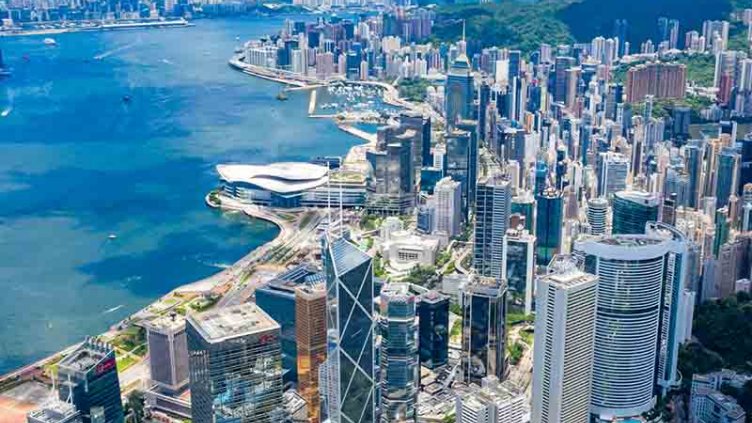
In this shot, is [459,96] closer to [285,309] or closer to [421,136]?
[421,136]

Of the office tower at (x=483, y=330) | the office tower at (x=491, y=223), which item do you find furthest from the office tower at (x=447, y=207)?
the office tower at (x=483, y=330)

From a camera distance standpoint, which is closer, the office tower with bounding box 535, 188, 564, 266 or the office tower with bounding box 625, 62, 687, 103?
the office tower with bounding box 535, 188, 564, 266

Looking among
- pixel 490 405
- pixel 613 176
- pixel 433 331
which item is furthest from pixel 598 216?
pixel 490 405

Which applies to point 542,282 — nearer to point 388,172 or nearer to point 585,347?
point 585,347

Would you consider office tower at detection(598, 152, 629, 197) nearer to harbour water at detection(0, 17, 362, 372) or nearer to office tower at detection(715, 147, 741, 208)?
office tower at detection(715, 147, 741, 208)

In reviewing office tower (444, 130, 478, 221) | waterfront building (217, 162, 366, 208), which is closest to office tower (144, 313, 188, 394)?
waterfront building (217, 162, 366, 208)

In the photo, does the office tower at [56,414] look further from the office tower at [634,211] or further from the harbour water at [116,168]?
the office tower at [634,211]
